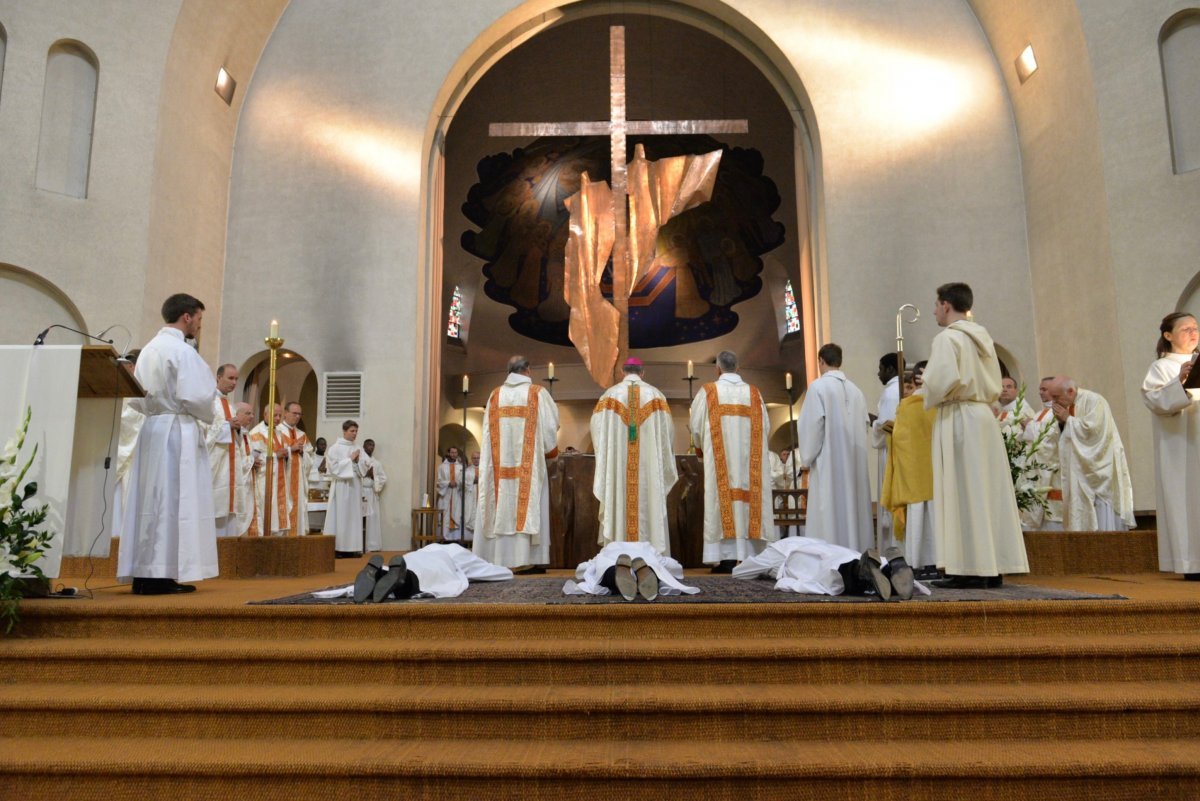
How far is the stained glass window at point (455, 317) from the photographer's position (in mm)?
22047

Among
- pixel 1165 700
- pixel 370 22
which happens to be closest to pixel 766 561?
pixel 1165 700

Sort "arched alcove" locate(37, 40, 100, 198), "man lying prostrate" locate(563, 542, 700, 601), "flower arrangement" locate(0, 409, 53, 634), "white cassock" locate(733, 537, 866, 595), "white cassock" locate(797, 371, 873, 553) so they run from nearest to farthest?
"flower arrangement" locate(0, 409, 53, 634) < "man lying prostrate" locate(563, 542, 700, 601) < "white cassock" locate(733, 537, 866, 595) < "white cassock" locate(797, 371, 873, 553) < "arched alcove" locate(37, 40, 100, 198)

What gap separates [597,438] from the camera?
25.4ft

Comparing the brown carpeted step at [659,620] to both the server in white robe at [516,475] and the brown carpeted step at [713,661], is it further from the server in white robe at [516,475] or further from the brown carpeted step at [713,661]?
the server in white robe at [516,475]

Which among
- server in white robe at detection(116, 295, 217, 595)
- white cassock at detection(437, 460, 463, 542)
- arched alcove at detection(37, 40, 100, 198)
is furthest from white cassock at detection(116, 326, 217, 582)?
white cassock at detection(437, 460, 463, 542)

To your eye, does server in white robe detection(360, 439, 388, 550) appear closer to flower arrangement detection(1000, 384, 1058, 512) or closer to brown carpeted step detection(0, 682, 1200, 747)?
flower arrangement detection(1000, 384, 1058, 512)

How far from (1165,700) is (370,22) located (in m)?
11.9

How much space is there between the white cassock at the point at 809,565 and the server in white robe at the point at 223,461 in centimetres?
512

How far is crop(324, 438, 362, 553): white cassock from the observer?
11.1m

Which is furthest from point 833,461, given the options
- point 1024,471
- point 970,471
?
point 970,471

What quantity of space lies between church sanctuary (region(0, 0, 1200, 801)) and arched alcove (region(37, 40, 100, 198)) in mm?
54

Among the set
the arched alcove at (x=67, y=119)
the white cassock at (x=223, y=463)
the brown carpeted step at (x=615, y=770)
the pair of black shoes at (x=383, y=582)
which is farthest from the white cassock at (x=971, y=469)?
the arched alcove at (x=67, y=119)

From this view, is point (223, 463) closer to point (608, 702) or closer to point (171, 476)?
point (171, 476)

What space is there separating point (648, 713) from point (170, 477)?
3.41 m
